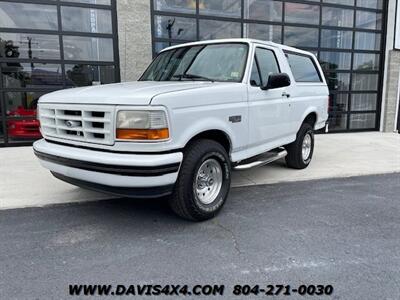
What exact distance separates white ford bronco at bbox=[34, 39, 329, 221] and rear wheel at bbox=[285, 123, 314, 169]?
78 centimetres

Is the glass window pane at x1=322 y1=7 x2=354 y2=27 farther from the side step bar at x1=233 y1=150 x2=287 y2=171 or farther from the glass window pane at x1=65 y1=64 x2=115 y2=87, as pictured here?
the side step bar at x1=233 y1=150 x2=287 y2=171

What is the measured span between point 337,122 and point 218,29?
5.20 meters

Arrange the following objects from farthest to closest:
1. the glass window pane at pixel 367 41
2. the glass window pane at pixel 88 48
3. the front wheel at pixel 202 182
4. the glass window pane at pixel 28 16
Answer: the glass window pane at pixel 367 41, the glass window pane at pixel 88 48, the glass window pane at pixel 28 16, the front wheel at pixel 202 182

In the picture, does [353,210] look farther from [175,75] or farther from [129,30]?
[129,30]

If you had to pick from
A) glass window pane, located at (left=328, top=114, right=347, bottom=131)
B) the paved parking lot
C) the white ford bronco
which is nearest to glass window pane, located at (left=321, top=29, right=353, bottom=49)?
glass window pane, located at (left=328, top=114, right=347, bottom=131)

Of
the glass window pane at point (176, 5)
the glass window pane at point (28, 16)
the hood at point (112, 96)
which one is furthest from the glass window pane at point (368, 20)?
the hood at point (112, 96)

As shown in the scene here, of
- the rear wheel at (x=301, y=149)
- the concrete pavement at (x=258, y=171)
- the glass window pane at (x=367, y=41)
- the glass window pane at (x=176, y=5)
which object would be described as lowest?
the concrete pavement at (x=258, y=171)

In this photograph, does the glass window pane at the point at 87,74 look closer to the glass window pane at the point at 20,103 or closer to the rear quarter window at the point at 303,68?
the glass window pane at the point at 20,103

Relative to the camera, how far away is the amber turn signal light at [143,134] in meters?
3.16

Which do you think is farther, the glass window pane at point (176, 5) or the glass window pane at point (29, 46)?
the glass window pane at point (176, 5)

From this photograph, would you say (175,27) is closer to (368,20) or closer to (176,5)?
(176,5)

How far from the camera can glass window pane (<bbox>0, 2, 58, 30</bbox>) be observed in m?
7.98

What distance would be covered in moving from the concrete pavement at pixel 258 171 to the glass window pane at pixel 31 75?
159 centimetres

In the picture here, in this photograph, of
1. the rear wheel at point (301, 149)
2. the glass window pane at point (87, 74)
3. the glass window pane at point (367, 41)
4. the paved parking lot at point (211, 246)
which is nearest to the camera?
the paved parking lot at point (211, 246)
